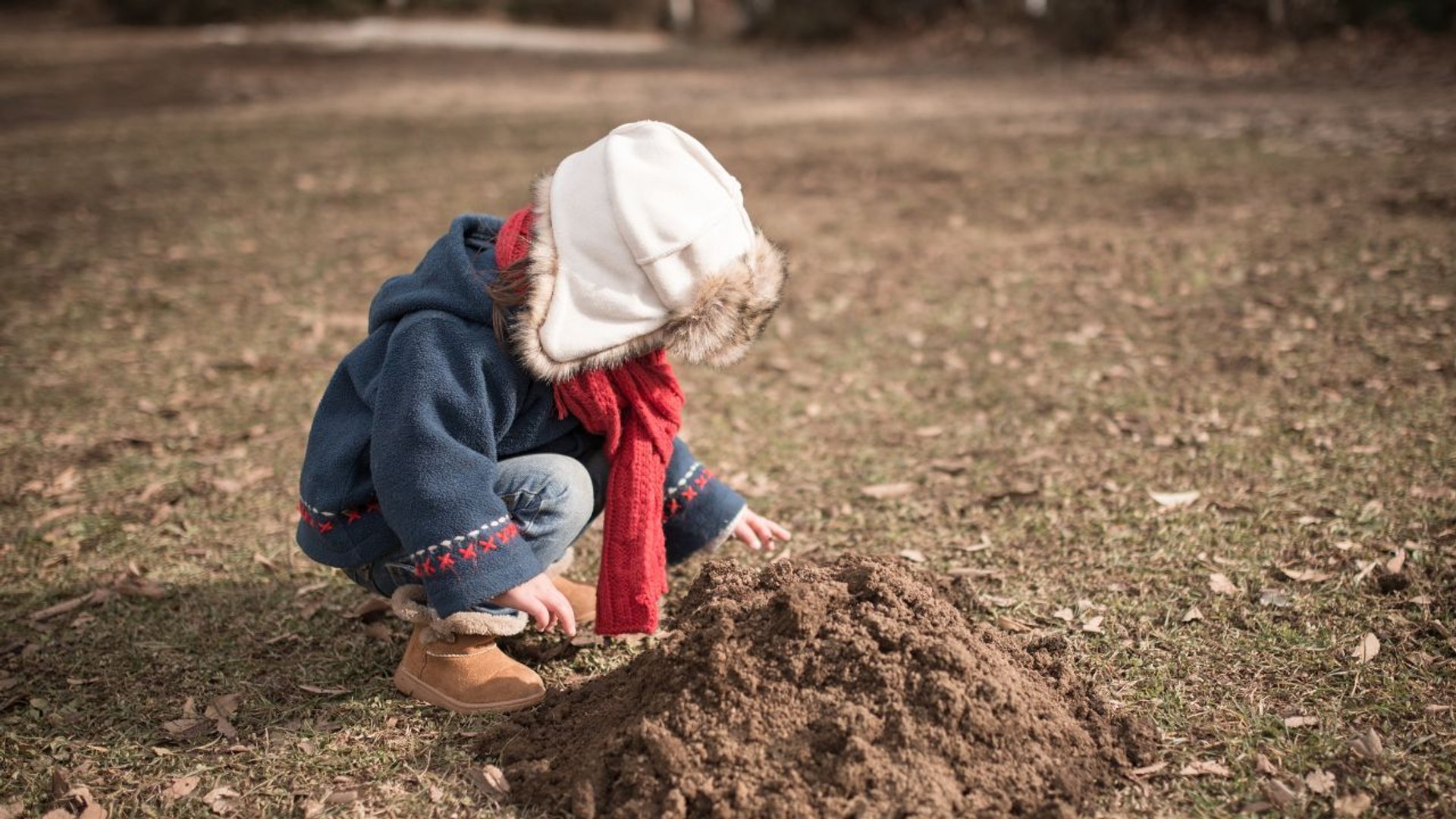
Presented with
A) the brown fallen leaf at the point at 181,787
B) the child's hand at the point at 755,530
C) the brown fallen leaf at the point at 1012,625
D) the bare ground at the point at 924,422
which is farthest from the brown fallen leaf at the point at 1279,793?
the brown fallen leaf at the point at 181,787

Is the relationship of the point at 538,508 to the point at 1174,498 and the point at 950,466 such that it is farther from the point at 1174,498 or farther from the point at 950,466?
the point at 1174,498

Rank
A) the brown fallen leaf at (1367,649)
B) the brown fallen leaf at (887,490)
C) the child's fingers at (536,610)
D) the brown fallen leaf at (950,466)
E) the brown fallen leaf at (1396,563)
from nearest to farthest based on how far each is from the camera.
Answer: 1. the child's fingers at (536,610)
2. the brown fallen leaf at (1367,649)
3. the brown fallen leaf at (1396,563)
4. the brown fallen leaf at (887,490)
5. the brown fallen leaf at (950,466)

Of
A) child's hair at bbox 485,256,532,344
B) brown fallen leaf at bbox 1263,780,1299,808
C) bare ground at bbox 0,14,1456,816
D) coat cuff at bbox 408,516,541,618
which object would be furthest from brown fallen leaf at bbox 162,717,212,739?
brown fallen leaf at bbox 1263,780,1299,808

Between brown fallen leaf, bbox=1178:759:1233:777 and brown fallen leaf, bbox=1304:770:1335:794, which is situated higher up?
brown fallen leaf, bbox=1304:770:1335:794

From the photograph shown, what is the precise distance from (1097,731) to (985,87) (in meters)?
11.8

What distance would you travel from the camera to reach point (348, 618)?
3.29 meters

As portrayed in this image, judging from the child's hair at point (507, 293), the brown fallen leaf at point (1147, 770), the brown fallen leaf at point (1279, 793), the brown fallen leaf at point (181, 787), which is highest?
the child's hair at point (507, 293)

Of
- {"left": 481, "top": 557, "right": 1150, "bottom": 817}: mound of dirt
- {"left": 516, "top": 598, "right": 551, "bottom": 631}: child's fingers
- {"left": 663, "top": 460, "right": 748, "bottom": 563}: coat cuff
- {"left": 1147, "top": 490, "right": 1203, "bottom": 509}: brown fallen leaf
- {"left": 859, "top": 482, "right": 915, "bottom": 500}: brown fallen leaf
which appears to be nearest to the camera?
{"left": 481, "top": 557, "right": 1150, "bottom": 817}: mound of dirt

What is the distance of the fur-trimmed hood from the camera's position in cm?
251

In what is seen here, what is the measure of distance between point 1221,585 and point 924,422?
1606 millimetres

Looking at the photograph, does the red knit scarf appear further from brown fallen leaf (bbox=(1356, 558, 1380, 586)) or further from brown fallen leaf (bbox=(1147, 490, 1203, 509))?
Result: brown fallen leaf (bbox=(1356, 558, 1380, 586))

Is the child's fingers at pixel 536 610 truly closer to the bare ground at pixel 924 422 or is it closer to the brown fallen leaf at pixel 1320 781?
the bare ground at pixel 924 422

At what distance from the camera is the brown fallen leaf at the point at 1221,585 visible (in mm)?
3174

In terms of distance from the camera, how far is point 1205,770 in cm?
246
